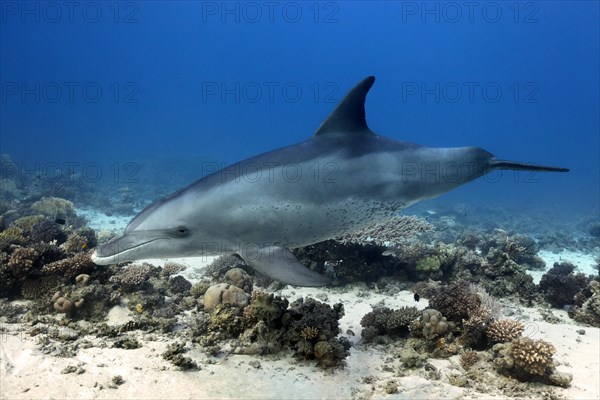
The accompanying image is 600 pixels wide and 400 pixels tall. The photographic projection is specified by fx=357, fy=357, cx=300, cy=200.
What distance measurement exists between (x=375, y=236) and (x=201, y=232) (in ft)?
21.1

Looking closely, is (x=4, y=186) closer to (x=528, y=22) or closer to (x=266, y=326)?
(x=266, y=326)

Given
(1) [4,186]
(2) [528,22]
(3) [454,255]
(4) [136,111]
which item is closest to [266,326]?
(3) [454,255]

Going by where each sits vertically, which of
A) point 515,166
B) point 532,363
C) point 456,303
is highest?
point 515,166

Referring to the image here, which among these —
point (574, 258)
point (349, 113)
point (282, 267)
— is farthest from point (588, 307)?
point (574, 258)

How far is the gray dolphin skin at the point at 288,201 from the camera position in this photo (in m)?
3.91

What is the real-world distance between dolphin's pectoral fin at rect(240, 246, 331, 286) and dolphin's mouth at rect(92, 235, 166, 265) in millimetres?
1113

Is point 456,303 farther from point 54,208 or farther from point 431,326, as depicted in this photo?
point 54,208

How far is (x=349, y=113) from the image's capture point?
4.82 m

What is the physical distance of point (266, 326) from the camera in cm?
521

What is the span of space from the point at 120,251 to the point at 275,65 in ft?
686

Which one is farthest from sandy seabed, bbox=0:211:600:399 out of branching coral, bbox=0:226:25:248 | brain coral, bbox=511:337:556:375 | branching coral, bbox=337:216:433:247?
branching coral, bbox=337:216:433:247

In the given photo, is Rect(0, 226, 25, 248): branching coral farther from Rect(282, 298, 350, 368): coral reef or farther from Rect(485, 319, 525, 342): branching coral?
Rect(485, 319, 525, 342): branching coral

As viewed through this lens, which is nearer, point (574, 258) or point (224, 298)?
point (224, 298)

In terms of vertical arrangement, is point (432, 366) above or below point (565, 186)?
above
